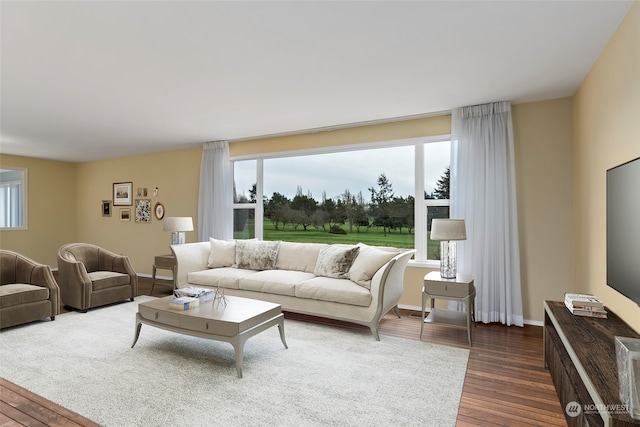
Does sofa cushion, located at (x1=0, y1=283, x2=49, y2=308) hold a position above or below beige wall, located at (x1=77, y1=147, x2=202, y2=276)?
below

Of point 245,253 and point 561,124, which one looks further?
point 245,253

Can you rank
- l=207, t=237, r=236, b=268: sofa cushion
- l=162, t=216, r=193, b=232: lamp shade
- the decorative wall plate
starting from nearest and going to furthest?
l=207, t=237, r=236, b=268: sofa cushion → l=162, t=216, r=193, b=232: lamp shade → the decorative wall plate

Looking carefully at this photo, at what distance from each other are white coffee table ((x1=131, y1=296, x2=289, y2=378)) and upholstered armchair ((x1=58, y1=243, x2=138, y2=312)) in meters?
1.67

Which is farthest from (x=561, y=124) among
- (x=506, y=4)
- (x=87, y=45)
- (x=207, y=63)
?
(x=87, y=45)

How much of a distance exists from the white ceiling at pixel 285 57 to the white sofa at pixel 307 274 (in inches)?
69.2

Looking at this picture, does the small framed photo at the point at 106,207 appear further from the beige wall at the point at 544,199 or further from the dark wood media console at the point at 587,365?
the dark wood media console at the point at 587,365

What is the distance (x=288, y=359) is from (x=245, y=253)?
7.25 feet

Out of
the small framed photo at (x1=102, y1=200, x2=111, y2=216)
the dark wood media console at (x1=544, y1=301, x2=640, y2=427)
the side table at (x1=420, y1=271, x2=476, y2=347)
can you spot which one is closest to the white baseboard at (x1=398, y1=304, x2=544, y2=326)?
the side table at (x1=420, y1=271, x2=476, y2=347)

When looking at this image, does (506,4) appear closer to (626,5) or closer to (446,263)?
(626,5)

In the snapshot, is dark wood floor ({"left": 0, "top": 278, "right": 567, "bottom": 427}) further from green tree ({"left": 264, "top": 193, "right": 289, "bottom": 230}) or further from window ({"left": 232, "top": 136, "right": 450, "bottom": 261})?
green tree ({"left": 264, "top": 193, "right": 289, "bottom": 230})

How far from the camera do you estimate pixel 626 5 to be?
7.14 ft

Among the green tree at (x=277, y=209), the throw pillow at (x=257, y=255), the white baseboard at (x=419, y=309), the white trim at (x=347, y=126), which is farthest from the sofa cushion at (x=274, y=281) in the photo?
the white trim at (x=347, y=126)

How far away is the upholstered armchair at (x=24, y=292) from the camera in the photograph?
366 centimetres

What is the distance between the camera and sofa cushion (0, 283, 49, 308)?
365 cm
